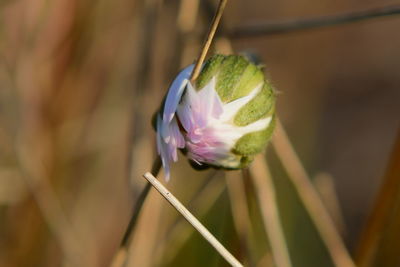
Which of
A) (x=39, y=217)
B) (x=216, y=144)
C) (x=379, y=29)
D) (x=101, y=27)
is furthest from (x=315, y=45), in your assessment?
(x=216, y=144)

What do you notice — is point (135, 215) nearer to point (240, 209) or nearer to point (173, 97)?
point (173, 97)

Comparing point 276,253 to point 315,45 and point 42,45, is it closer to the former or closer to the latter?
point 42,45

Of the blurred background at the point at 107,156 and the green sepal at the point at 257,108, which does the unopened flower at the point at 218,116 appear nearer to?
the green sepal at the point at 257,108

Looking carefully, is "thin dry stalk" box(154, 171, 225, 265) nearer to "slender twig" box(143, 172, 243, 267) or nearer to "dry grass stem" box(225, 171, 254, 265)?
"dry grass stem" box(225, 171, 254, 265)

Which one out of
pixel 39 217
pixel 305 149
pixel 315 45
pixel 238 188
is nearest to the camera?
pixel 238 188

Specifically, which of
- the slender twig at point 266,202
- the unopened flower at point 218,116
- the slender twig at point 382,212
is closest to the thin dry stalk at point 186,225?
the slender twig at point 266,202

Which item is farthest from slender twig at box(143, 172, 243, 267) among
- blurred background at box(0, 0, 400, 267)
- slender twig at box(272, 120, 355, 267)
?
slender twig at box(272, 120, 355, 267)

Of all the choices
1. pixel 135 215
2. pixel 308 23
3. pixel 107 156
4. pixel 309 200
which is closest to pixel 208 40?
pixel 135 215
